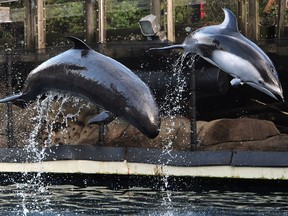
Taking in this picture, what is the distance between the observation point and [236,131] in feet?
45.8

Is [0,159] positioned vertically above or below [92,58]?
below

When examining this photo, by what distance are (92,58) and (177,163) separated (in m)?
5.96

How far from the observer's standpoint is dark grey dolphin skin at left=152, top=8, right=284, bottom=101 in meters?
7.56

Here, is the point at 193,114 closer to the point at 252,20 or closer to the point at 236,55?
the point at 252,20

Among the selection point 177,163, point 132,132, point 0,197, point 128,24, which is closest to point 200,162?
point 177,163

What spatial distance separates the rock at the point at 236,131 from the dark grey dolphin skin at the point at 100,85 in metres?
6.35

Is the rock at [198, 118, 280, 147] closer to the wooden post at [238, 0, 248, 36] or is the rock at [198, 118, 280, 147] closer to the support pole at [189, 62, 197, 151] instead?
the support pole at [189, 62, 197, 151]

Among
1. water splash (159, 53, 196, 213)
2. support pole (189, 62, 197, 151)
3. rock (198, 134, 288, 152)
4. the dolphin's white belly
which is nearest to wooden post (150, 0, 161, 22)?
water splash (159, 53, 196, 213)

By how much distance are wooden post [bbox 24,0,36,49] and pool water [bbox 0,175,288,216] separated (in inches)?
188

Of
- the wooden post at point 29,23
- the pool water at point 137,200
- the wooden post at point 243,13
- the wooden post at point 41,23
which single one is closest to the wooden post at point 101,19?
the wooden post at point 41,23

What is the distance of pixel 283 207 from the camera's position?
36.9ft

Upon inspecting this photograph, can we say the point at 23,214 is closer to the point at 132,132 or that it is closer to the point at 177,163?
the point at 177,163

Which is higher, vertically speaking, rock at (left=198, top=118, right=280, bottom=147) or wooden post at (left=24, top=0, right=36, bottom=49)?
wooden post at (left=24, top=0, right=36, bottom=49)

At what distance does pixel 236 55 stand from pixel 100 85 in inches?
49.7
